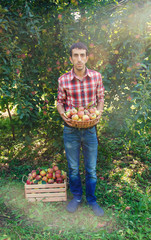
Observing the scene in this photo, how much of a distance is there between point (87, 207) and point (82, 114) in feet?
4.10

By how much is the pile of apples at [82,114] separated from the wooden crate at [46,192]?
99 cm

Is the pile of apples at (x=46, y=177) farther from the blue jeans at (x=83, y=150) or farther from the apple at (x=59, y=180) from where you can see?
the blue jeans at (x=83, y=150)

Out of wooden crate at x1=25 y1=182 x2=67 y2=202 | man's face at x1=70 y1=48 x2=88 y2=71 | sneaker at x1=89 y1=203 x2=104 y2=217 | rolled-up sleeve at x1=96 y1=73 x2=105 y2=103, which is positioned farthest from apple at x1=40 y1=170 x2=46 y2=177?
man's face at x1=70 y1=48 x2=88 y2=71

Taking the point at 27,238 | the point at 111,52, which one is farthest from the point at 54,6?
the point at 27,238

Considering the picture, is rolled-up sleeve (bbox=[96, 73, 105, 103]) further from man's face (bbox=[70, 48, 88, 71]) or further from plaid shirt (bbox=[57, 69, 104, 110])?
man's face (bbox=[70, 48, 88, 71])

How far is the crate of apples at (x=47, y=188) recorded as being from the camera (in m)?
2.61

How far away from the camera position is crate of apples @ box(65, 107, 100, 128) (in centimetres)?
197

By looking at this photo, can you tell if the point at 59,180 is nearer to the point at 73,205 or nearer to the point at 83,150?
the point at 73,205

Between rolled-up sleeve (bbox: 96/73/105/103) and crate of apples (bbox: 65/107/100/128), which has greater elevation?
rolled-up sleeve (bbox: 96/73/105/103)

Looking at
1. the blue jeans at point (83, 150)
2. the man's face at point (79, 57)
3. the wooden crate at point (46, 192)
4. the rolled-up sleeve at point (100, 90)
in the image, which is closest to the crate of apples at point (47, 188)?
the wooden crate at point (46, 192)

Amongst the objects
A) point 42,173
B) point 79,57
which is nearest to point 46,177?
point 42,173

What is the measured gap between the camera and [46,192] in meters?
2.65

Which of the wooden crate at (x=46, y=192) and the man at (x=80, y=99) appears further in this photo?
the wooden crate at (x=46, y=192)

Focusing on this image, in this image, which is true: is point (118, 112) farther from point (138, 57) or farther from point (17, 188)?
point (17, 188)
